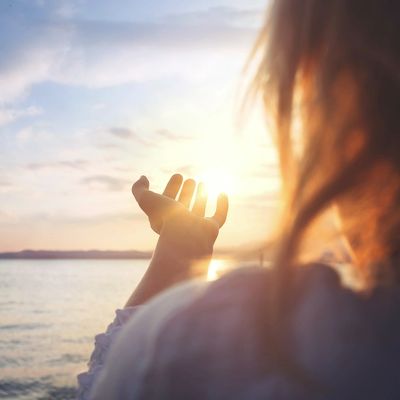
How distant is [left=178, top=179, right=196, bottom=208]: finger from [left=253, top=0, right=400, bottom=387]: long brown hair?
1165 millimetres

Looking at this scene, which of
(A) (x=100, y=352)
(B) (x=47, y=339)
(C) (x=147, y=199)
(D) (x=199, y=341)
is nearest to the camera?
(D) (x=199, y=341)

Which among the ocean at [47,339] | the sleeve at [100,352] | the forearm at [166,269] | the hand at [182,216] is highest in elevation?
the hand at [182,216]

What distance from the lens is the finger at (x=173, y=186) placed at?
80.7 inches

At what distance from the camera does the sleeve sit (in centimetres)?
170

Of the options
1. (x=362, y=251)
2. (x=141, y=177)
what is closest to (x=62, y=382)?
(x=141, y=177)

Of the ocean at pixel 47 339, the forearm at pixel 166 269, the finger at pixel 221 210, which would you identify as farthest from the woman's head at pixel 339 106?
the ocean at pixel 47 339

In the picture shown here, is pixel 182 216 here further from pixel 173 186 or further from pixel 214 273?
pixel 214 273

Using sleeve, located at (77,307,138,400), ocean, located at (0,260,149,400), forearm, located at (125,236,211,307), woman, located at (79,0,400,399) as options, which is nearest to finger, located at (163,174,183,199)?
forearm, located at (125,236,211,307)

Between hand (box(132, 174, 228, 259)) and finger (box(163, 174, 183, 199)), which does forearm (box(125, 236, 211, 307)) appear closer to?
hand (box(132, 174, 228, 259))

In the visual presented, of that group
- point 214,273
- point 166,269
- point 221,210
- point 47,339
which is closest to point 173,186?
point 221,210

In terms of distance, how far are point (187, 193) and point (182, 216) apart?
0.17m

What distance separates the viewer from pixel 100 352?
173 centimetres

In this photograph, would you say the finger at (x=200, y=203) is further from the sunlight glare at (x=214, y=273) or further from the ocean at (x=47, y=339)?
the ocean at (x=47, y=339)

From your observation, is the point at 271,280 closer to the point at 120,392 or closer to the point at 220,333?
the point at 220,333
